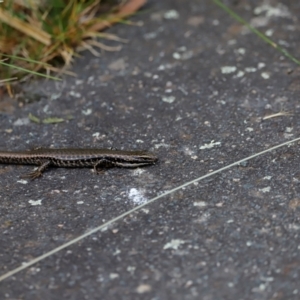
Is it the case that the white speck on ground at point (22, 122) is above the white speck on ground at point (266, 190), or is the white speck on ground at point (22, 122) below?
below

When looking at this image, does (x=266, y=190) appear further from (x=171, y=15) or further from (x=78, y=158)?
(x=171, y=15)

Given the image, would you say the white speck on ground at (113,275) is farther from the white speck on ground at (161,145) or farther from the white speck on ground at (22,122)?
the white speck on ground at (22,122)

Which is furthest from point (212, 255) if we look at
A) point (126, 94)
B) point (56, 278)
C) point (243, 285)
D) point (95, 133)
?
point (126, 94)

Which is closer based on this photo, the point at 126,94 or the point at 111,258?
the point at 111,258

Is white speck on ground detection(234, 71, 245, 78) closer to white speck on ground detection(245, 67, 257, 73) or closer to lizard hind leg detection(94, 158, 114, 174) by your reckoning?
white speck on ground detection(245, 67, 257, 73)

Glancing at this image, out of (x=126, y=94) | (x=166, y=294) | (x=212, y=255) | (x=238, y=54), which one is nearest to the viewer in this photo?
(x=166, y=294)

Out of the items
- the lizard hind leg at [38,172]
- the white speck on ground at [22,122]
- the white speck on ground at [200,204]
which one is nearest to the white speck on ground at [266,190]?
the white speck on ground at [200,204]

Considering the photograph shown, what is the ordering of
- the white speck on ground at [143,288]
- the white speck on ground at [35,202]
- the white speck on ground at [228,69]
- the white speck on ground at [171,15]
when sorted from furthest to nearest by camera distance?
1. the white speck on ground at [171,15]
2. the white speck on ground at [228,69]
3. the white speck on ground at [35,202]
4. the white speck on ground at [143,288]

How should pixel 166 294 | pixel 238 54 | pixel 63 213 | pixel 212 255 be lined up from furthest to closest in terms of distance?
pixel 238 54 < pixel 63 213 < pixel 212 255 < pixel 166 294

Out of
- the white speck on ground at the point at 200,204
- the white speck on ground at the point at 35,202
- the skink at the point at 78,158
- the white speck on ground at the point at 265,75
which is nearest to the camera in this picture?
the white speck on ground at the point at 200,204

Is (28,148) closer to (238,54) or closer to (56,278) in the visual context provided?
(56,278)
